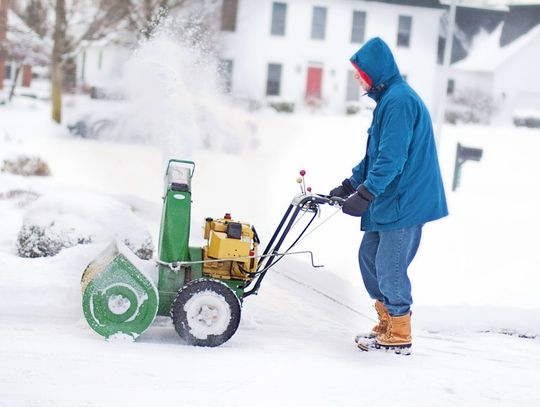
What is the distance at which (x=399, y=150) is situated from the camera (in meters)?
2.57

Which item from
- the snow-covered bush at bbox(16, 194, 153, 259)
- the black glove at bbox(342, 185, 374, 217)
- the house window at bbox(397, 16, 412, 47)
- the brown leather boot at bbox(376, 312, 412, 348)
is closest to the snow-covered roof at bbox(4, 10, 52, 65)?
the snow-covered bush at bbox(16, 194, 153, 259)

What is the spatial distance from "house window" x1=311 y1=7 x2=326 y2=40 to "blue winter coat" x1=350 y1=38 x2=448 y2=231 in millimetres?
1850

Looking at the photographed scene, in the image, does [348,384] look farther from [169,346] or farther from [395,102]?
[395,102]

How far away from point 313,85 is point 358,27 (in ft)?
1.42

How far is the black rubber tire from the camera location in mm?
2582

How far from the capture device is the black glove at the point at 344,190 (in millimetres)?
2846

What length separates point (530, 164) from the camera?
4.62 metres

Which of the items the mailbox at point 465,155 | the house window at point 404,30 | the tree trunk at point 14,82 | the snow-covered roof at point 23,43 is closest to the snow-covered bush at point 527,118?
the mailbox at point 465,155

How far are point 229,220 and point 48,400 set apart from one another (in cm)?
99

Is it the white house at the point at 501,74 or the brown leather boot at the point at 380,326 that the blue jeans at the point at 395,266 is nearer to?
the brown leather boot at the point at 380,326

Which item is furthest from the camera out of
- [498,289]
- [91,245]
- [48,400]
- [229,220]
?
[498,289]

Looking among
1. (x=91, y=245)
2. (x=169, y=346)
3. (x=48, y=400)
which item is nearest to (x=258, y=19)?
(x=91, y=245)

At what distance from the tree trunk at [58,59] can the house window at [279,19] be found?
1.27 m

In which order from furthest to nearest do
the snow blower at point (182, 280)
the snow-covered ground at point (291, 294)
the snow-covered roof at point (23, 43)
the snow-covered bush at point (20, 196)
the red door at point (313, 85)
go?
the snow-covered roof at point (23, 43), the red door at point (313, 85), the snow-covered bush at point (20, 196), the snow blower at point (182, 280), the snow-covered ground at point (291, 294)
